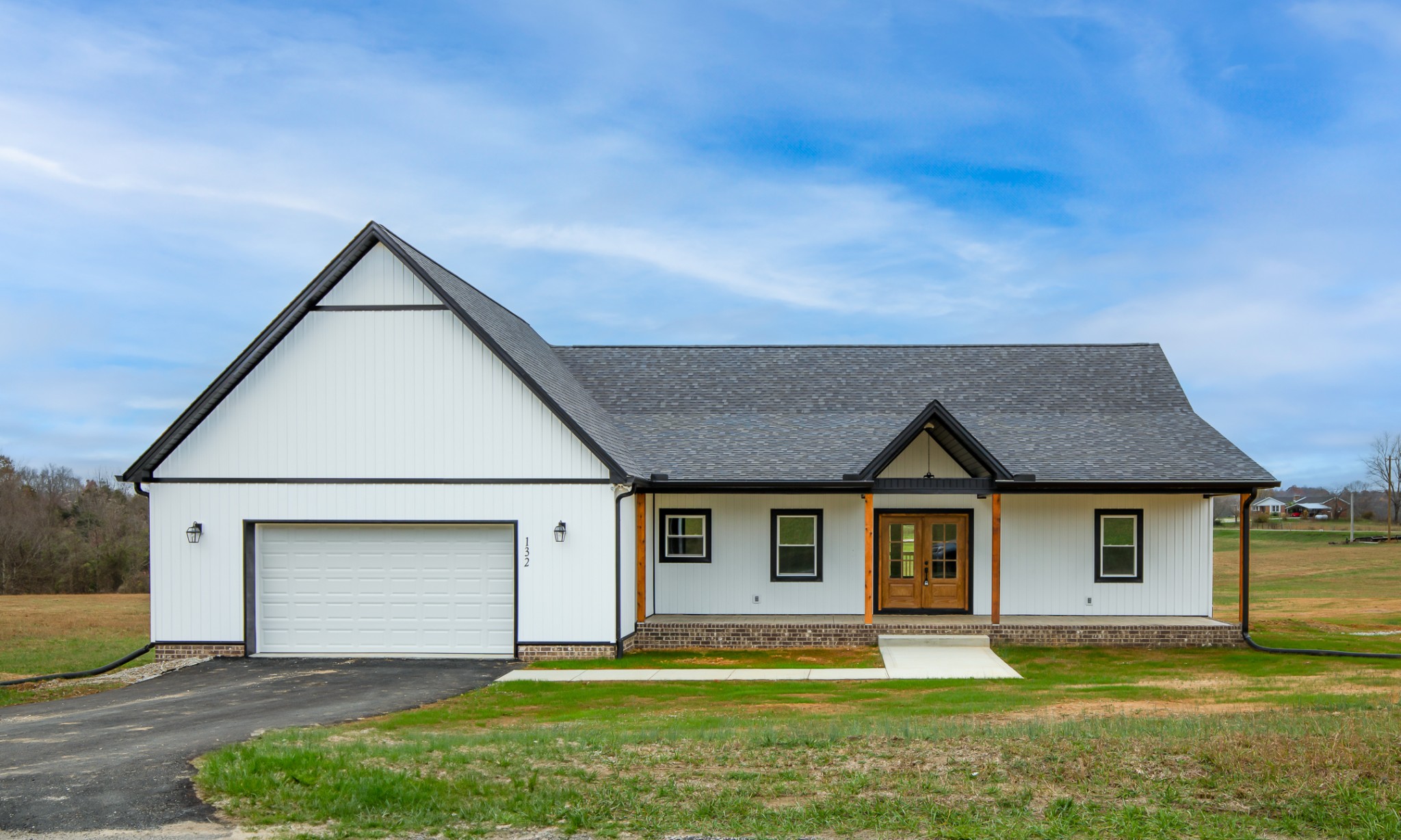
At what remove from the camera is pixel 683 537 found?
64.8 ft

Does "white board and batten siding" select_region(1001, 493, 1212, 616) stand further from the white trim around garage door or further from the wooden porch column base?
the white trim around garage door

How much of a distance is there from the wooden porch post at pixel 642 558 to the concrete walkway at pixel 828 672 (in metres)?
2.46

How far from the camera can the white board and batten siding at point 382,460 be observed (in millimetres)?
16531

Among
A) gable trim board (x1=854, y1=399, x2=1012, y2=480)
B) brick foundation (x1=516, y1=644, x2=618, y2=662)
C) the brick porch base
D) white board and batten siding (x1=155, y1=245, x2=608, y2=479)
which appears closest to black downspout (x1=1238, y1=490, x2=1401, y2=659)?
the brick porch base

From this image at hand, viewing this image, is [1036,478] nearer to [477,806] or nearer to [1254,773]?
[1254,773]

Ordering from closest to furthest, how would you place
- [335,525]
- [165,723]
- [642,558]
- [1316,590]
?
1. [165,723]
2. [335,525]
3. [642,558]
4. [1316,590]

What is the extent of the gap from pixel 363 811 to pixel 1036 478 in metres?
13.7

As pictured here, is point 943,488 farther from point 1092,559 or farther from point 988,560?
point 1092,559

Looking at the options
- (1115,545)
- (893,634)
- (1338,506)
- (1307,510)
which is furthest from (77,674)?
(1307,510)

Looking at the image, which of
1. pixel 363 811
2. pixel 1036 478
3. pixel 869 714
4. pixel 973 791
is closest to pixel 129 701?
pixel 363 811

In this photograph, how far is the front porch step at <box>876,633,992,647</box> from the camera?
17.8 m

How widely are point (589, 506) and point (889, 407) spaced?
26.1ft

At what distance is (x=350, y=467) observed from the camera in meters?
16.8

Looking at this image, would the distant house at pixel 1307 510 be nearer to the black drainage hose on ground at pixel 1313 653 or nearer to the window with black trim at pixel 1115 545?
the window with black trim at pixel 1115 545
